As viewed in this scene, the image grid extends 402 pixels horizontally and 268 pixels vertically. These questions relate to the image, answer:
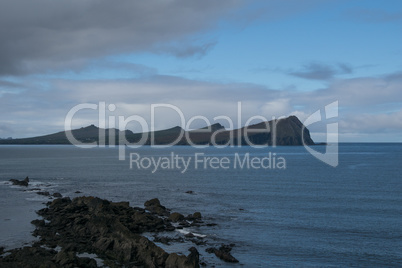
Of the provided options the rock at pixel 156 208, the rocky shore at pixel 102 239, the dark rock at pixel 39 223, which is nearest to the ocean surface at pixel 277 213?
the dark rock at pixel 39 223

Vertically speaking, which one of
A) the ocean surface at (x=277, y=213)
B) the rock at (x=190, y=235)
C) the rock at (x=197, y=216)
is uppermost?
the rock at (x=197, y=216)

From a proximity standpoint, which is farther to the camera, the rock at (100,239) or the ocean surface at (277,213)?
the ocean surface at (277,213)

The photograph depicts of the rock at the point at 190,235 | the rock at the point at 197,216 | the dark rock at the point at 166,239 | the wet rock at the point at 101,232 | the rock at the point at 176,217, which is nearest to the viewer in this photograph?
the wet rock at the point at 101,232

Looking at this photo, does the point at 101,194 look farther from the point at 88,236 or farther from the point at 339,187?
the point at 339,187

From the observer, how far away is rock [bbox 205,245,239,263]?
2848 centimetres

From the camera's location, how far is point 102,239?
30594mm

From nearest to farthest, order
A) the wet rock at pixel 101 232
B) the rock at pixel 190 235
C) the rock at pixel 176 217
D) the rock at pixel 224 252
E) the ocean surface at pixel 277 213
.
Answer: the wet rock at pixel 101 232
the rock at pixel 224 252
the ocean surface at pixel 277 213
the rock at pixel 190 235
the rock at pixel 176 217

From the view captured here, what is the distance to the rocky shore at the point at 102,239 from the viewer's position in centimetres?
2518

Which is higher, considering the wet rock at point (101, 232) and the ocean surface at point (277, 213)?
the wet rock at point (101, 232)

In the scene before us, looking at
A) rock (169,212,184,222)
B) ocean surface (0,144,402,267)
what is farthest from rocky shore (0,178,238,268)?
ocean surface (0,144,402,267)

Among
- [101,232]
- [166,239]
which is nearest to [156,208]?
[166,239]

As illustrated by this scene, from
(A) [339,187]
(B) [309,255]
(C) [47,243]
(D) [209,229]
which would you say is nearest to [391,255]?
(B) [309,255]

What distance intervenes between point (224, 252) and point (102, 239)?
979 centimetres

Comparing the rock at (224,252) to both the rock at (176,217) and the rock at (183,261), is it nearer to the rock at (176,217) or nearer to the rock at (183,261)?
the rock at (183,261)
